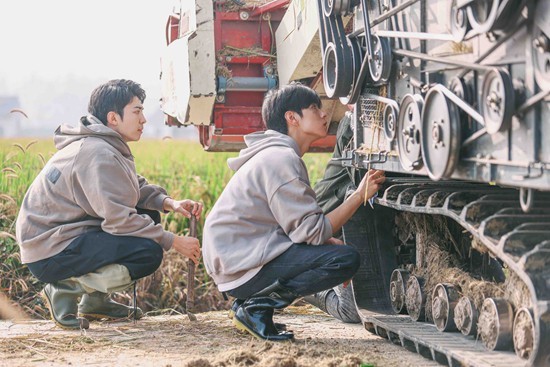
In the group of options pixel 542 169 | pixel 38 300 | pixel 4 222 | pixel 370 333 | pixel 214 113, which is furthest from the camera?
pixel 4 222

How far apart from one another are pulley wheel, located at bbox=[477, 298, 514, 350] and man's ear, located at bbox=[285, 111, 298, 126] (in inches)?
66.9

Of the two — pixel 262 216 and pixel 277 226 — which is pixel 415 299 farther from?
pixel 262 216

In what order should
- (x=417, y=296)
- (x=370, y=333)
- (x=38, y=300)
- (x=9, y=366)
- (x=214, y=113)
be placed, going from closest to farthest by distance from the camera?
(x=9, y=366) → (x=417, y=296) → (x=370, y=333) → (x=214, y=113) → (x=38, y=300)

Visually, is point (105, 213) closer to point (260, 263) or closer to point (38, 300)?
point (260, 263)

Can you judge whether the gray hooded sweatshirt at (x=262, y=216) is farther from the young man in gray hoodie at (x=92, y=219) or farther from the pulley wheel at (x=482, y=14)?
the pulley wheel at (x=482, y=14)

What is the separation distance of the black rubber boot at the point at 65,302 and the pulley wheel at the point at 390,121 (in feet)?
8.07

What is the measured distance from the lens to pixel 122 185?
6.71m

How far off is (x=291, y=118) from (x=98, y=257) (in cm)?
153

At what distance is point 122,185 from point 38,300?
2.52 meters

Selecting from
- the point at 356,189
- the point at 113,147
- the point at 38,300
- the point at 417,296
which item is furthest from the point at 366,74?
the point at 38,300

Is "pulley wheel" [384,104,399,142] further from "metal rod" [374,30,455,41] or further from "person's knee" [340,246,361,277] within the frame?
"person's knee" [340,246,361,277]

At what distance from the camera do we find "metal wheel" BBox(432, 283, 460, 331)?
231 inches

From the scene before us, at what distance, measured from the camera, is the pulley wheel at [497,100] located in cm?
428

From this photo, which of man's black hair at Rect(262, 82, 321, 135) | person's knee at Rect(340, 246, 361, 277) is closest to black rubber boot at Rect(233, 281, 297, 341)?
person's knee at Rect(340, 246, 361, 277)
